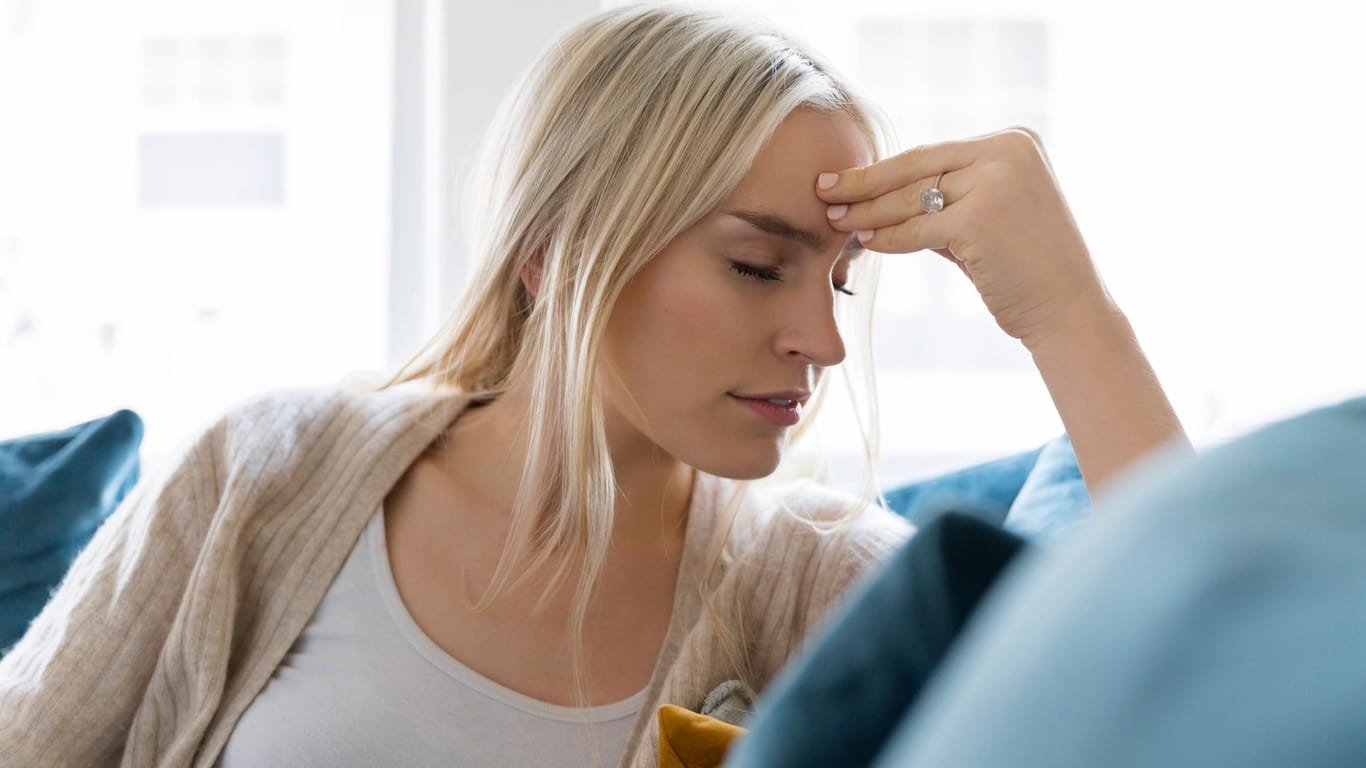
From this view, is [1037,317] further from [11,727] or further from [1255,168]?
[1255,168]

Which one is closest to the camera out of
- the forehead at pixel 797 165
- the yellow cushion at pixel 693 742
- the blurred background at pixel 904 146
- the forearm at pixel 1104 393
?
the yellow cushion at pixel 693 742

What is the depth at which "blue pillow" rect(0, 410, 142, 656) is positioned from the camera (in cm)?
140

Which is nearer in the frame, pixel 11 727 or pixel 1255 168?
pixel 11 727

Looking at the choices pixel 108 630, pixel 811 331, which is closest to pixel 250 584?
pixel 108 630

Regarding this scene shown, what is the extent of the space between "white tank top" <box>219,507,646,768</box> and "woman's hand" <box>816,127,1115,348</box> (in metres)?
0.55

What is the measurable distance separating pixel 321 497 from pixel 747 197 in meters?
0.60

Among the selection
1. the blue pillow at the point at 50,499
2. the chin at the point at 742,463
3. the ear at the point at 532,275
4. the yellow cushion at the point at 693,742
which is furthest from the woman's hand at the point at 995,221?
the blue pillow at the point at 50,499

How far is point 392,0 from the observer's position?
2191 millimetres

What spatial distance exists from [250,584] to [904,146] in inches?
61.1

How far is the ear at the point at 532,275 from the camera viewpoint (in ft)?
4.55

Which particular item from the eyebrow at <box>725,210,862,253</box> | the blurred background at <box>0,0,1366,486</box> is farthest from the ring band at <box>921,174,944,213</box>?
the blurred background at <box>0,0,1366,486</box>

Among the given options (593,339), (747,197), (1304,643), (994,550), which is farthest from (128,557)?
(1304,643)

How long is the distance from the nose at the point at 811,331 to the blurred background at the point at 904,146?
1.16 m

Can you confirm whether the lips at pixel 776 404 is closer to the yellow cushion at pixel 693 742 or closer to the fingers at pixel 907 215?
the fingers at pixel 907 215
